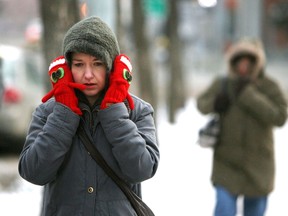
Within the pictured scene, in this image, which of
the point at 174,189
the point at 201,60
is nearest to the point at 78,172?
the point at 174,189

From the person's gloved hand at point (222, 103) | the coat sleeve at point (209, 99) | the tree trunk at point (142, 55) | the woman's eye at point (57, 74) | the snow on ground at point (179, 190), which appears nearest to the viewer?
the woman's eye at point (57, 74)

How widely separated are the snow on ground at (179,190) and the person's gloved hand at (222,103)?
164cm

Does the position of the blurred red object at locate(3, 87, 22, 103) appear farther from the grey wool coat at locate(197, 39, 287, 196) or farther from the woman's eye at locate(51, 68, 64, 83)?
the woman's eye at locate(51, 68, 64, 83)

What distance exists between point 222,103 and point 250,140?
0.36 m

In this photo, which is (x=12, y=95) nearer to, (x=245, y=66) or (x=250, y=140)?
(x=245, y=66)

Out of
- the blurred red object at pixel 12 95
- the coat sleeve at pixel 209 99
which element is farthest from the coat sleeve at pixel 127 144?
the blurred red object at pixel 12 95

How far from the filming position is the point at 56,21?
20.4ft

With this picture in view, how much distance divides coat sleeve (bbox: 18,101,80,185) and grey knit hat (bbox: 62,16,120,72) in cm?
25

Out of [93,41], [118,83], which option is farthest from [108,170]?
[93,41]

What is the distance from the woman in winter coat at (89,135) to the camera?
2.89m

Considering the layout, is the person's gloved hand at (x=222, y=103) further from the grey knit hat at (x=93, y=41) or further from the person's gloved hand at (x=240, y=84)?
the grey knit hat at (x=93, y=41)

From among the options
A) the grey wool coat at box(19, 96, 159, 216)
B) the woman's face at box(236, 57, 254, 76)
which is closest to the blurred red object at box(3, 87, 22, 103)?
the woman's face at box(236, 57, 254, 76)

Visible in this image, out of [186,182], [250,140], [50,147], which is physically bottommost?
[186,182]

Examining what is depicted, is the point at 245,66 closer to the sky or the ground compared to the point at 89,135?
closer to the sky
